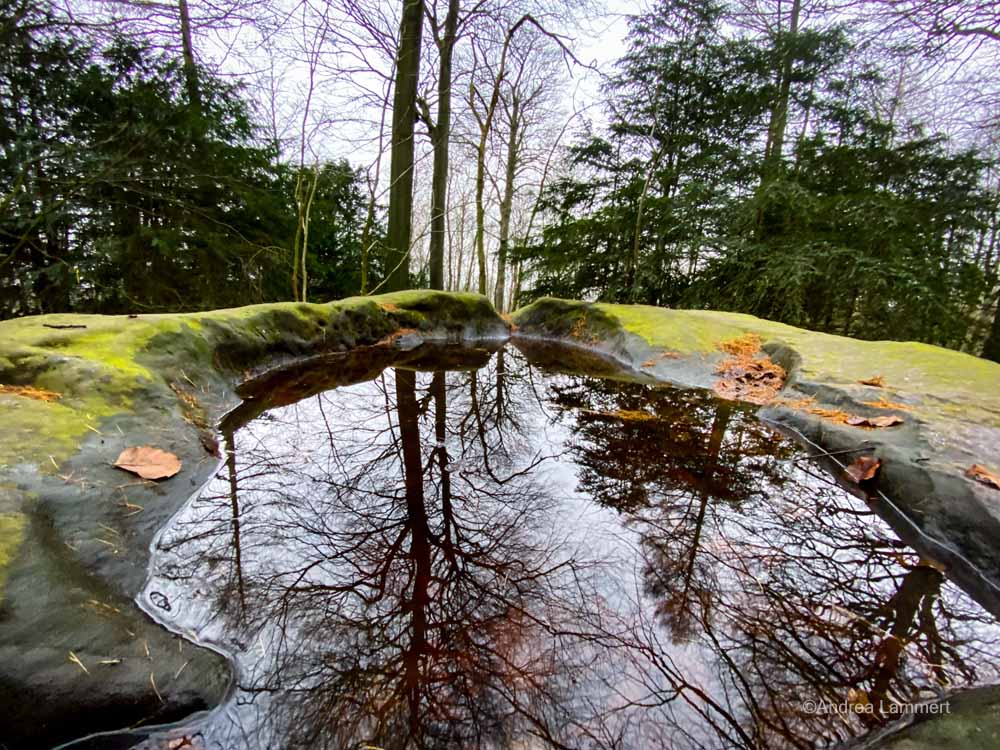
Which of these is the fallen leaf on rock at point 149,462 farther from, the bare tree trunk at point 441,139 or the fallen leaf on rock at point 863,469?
the bare tree trunk at point 441,139

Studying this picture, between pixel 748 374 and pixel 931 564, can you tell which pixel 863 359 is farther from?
pixel 931 564

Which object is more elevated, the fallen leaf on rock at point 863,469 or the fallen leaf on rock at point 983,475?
the fallen leaf on rock at point 983,475

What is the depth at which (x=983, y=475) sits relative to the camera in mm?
1608

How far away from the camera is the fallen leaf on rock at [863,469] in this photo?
2.04 meters

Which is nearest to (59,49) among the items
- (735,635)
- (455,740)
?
(455,740)

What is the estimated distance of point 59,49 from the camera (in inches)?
156

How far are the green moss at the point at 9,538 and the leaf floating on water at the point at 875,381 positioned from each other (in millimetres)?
3994

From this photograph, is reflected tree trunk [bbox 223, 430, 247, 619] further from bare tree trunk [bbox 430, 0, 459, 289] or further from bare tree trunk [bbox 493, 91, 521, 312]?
bare tree trunk [bbox 493, 91, 521, 312]

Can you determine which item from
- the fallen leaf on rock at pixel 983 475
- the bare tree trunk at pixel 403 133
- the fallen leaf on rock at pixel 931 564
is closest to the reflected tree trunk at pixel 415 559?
the fallen leaf on rock at pixel 931 564

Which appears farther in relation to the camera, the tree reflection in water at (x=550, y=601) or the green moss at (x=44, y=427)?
the green moss at (x=44, y=427)

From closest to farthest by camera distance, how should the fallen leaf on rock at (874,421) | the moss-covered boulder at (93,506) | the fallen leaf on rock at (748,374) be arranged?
the moss-covered boulder at (93,506), the fallen leaf on rock at (874,421), the fallen leaf on rock at (748,374)

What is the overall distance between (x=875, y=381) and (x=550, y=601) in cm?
281

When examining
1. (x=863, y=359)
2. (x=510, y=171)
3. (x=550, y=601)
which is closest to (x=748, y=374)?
(x=863, y=359)

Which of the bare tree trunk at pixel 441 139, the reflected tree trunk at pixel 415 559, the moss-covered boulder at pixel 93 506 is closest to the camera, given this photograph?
the moss-covered boulder at pixel 93 506
